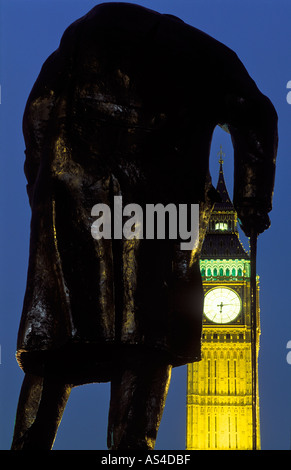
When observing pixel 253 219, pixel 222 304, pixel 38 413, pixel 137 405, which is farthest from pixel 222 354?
pixel 137 405

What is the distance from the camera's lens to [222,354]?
3100 inches

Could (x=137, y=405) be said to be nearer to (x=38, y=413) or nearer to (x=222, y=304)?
(x=38, y=413)

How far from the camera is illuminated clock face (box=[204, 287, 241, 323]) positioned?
7638 cm

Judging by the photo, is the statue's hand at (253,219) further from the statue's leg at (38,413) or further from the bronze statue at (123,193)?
the statue's leg at (38,413)

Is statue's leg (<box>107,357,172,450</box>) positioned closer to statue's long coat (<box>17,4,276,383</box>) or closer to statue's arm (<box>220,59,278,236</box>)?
statue's long coat (<box>17,4,276,383</box>)

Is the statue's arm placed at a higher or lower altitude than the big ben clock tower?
lower

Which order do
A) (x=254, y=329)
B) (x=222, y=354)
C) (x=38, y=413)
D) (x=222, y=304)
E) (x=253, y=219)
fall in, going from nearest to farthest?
(x=38, y=413) → (x=254, y=329) → (x=253, y=219) → (x=222, y=304) → (x=222, y=354)

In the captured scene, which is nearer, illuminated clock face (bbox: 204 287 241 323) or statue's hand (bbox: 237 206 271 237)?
statue's hand (bbox: 237 206 271 237)

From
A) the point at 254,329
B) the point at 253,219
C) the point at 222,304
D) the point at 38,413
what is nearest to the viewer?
the point at 38,413

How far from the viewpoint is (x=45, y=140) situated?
532 cm

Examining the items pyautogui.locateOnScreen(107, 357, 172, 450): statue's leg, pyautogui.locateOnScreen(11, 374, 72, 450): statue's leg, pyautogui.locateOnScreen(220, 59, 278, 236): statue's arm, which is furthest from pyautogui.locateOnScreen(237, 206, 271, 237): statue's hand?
pyautogui.locateOnScreen(11, 374, 72, 450): statue's leg

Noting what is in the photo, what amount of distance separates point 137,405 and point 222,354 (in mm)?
74718

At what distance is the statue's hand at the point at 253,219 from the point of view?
5352mm
